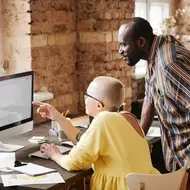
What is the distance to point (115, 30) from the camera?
13.5 ft

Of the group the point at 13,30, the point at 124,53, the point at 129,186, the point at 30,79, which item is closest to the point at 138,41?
the point at 124,53

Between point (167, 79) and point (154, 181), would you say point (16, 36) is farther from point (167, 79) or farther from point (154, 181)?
point (154, 181)

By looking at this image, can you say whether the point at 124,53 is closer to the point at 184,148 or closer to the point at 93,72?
the point at 184,148

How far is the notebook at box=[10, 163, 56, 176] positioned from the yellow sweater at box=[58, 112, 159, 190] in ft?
0.32

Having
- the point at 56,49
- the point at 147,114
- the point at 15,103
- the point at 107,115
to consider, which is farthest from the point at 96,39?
the point at 107,115

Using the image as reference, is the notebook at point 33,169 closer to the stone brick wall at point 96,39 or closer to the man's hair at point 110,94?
the man's hair at point 110,94

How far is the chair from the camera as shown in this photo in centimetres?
229

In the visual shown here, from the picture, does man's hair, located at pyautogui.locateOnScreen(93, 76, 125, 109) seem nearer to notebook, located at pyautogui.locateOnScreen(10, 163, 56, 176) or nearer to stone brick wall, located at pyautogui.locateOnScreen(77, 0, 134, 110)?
notebook, located at pyautogui.locateOnScreen(10, 163, 56, 176)

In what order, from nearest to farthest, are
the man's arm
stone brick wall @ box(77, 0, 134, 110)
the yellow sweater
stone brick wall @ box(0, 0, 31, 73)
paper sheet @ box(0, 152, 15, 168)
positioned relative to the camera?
the yellow sweater → paper sheet @ box(0, 152, 15, 168) → the man's arm → stone brick wall @ box(0, 0, 31, 73) → stone brick wall @ box(77, 0, 134, 110)

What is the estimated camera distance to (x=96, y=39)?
4.01 m

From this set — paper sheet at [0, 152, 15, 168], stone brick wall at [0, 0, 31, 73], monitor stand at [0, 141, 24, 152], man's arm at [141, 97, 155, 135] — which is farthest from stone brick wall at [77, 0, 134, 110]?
paper sheet at [0, 152, 15, 168]

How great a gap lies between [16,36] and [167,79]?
1377 millimetres

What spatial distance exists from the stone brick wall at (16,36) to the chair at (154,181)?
157 centimetres

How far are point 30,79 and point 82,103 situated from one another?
1.15 m
